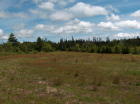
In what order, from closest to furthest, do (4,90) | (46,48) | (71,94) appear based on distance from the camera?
1. (71,94)
2. (4,90)
3. (46,48)

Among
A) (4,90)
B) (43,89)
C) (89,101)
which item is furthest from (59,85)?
(89,101)

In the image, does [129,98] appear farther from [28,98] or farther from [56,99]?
[28,98]

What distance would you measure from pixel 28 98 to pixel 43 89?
1.93 m

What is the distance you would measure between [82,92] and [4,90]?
3.85 metres

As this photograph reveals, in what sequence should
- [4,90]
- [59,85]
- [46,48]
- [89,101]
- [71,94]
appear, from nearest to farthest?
[89,101] < [71,94] < [4,90] < [59,85] < [46,48]

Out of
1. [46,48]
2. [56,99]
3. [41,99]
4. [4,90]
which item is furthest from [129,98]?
[46,48]

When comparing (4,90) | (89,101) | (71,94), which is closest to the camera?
(89,101)

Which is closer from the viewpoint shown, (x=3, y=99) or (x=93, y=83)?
(x=3, y=99)

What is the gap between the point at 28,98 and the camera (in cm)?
852

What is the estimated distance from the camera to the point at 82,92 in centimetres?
967

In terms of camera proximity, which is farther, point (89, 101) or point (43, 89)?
point (43, 89)

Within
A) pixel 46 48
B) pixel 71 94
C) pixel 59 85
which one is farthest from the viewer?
pixel 46 48

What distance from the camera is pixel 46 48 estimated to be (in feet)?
282

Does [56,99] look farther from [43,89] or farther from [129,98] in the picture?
[129,98]
